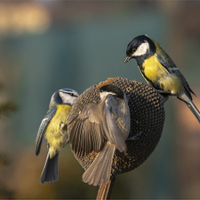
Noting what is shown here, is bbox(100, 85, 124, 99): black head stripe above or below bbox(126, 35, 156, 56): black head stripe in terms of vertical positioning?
below

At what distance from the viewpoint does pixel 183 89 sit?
1.56m

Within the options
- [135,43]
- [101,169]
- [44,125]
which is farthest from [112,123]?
[44,125]

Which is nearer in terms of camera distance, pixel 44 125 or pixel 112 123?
pixel 112 123

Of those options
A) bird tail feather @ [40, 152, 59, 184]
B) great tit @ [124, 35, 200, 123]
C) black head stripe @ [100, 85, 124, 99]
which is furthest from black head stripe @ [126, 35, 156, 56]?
bird tail feather @ [40, 152, 59, 184]

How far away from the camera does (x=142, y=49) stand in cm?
147

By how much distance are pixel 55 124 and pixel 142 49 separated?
1.77 feet

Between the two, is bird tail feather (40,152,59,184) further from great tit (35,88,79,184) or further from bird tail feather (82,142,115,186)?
bird tail feather (82,142,115,186)

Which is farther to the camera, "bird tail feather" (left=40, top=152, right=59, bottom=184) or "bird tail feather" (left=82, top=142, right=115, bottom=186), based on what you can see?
"bird tail feather" (left=40, top=152, right=59, bottom=184)

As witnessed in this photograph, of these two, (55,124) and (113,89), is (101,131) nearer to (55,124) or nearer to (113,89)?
(113,89)

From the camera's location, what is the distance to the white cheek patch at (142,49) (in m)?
1.46

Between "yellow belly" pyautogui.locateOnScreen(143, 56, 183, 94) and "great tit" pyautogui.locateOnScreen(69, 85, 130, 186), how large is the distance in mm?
491

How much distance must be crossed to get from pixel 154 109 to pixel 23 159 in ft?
7.46

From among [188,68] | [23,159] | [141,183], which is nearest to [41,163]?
[23,159]

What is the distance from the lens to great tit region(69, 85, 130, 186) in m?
1.00
